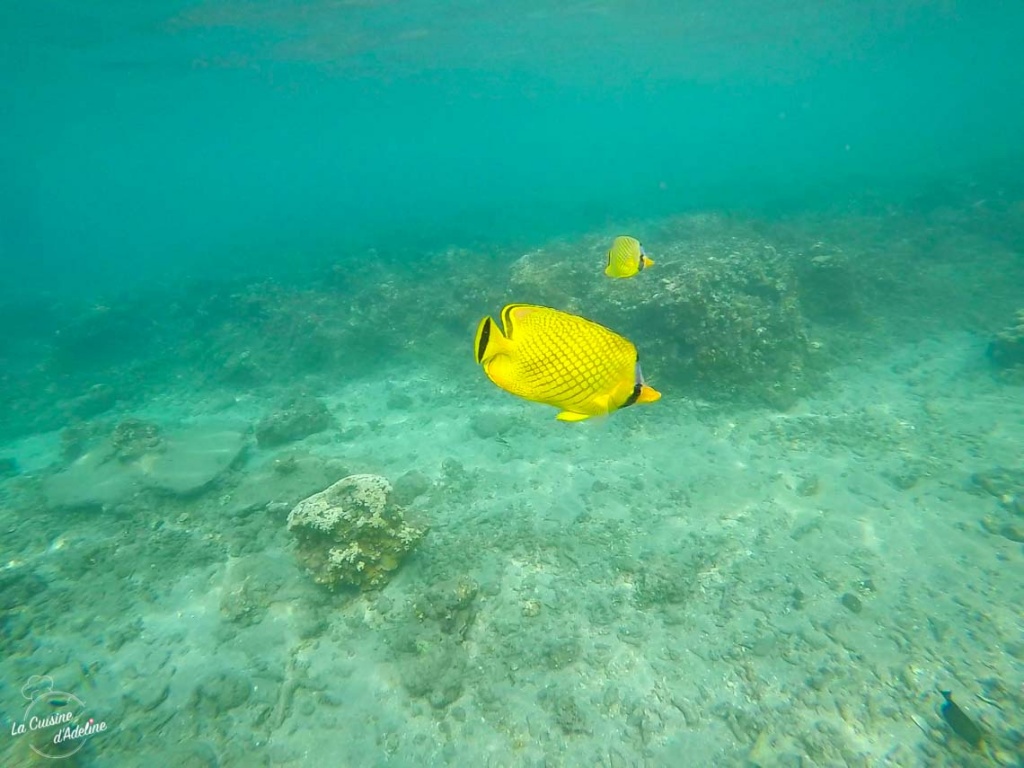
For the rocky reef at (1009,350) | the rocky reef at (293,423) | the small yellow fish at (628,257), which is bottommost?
the rocky reef at (293,423)

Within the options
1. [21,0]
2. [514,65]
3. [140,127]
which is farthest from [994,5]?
[140,127]

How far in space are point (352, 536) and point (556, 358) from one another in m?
4.81

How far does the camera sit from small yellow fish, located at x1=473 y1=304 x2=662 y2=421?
1.54m

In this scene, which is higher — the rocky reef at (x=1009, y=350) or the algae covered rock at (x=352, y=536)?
the algae covered rock at (x=352, y=536)

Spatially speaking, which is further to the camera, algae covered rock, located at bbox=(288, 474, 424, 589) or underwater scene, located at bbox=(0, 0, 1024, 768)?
algae covered rock, located at bbox=(288, 474, 424, 589)

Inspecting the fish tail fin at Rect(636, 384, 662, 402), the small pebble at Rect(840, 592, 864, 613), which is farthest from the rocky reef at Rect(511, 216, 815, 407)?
the fish tail fin at Rect(636, 384, 662, 402)

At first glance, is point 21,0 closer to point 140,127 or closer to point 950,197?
point 950,197

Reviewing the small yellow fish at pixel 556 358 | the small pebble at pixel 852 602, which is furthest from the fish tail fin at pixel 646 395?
the small pebble at pixel 852 602

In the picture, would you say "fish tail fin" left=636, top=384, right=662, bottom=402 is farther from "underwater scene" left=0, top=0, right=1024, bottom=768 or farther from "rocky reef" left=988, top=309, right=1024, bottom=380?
"rocky reef" left=988, top=309, right=1024, bottom=380

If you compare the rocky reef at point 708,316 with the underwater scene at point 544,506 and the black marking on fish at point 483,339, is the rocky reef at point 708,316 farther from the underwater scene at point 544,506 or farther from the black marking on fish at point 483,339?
the black marking on fish at point 483,339

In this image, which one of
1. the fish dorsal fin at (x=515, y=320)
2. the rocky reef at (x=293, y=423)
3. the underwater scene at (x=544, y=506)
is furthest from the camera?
the rocky reef at (x=293, y=423)

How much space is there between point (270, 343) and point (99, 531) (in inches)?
297

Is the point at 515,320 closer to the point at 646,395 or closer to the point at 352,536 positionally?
the point at 646,395

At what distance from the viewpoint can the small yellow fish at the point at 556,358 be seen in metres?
1.54
